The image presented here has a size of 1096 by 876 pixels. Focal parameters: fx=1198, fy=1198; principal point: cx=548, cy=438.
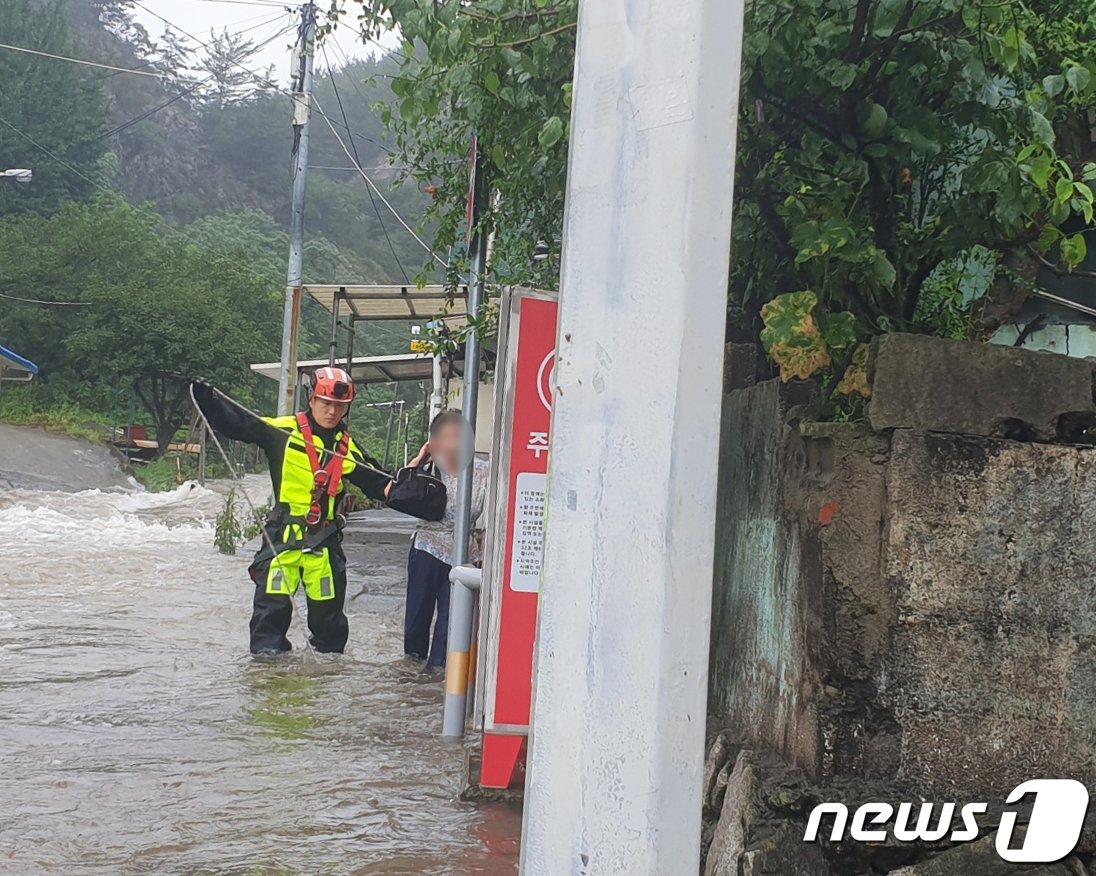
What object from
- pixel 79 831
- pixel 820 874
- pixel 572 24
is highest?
pixel 572 24

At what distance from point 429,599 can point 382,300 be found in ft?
28.4

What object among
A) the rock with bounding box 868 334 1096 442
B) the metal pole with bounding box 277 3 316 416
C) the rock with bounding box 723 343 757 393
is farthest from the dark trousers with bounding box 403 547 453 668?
the metal pole with bounding box 277 3 316 416

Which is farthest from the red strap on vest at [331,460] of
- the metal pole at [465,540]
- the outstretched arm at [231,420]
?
the metal pole at [465,540]

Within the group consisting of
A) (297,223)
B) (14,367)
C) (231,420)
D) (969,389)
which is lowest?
(231,420)

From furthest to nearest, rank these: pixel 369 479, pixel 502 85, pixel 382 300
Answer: pixel 382 300 → pixel 369 479 → pixel 502 85

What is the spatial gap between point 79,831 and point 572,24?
3548 mm

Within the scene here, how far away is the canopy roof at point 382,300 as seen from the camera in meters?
15.0

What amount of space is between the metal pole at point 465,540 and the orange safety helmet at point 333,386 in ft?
5.51

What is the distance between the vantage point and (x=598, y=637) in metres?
1.99

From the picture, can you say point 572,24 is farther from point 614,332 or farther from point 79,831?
point 79,831

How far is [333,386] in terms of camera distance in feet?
24.6

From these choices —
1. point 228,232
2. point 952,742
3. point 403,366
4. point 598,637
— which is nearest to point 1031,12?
point 952,742

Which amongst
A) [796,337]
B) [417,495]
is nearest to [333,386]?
[417,495]

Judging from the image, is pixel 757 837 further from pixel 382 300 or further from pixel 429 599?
pixel 382 300
